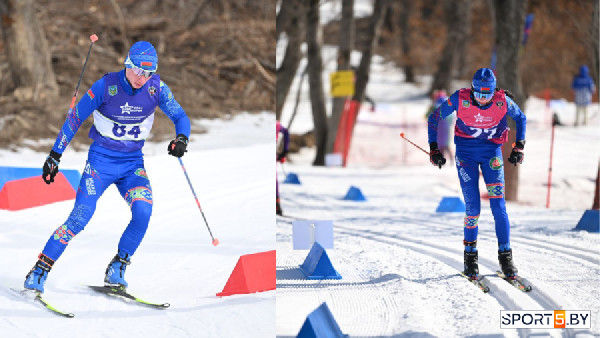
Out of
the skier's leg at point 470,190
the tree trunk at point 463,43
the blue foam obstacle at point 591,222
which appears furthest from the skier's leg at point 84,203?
the tree trunk at point 463,43

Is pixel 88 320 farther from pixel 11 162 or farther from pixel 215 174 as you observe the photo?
pixel 11 162

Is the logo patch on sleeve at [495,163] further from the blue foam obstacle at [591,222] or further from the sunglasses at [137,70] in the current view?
the blue foam obstacle at [591,222]

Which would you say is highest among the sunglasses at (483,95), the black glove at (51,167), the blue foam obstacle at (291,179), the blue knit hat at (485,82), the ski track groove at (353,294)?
the blue knit hat at (485,82)

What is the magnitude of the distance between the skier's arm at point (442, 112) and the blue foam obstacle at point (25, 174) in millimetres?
5022

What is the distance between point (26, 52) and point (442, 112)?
38.1 feet

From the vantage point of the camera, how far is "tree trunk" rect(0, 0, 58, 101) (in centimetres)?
1551

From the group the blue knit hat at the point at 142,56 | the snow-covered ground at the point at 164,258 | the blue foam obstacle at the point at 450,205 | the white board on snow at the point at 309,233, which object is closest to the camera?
the snow-covered ground at the point at 164,258

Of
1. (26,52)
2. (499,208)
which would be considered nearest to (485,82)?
(499,208)

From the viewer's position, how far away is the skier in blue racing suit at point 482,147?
5906 mm

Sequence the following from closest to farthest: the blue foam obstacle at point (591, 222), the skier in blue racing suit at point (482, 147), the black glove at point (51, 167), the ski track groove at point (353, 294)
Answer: the ski track groove at point (353, 294), the black glove at point (51, 167), the skier in blue racing suit at point (482, 147), the blue foam obstacle at point (591, 222)

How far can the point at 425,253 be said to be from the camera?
7.45m

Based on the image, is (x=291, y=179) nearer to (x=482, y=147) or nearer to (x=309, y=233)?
(x=309, y=233)

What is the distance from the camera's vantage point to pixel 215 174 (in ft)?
38.9

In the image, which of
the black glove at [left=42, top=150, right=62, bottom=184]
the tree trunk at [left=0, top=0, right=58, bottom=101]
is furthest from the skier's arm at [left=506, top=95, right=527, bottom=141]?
the tree trunk at [left=0, top=0, right=58, bottom=101]
